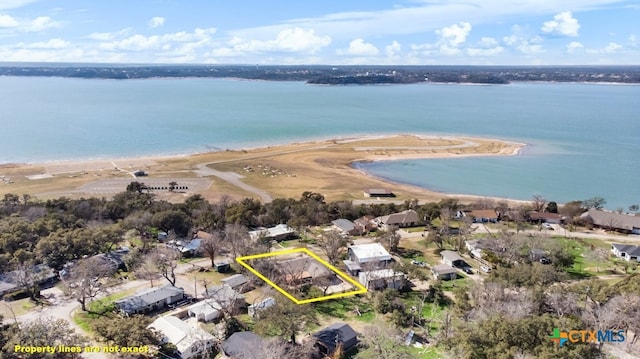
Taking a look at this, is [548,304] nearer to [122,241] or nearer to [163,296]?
[163,296]

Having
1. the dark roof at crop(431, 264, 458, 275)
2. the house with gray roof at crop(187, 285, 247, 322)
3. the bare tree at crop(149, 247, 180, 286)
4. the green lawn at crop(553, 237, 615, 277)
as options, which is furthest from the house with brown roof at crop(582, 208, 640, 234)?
the bare tree at crop(149, 247, 180, 286)

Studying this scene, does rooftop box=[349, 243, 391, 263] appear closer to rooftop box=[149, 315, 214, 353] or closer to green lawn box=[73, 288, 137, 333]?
rooftop box=[149, 315, 214, 353]

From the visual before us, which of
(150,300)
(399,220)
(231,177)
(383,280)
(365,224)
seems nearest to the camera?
(150,300)

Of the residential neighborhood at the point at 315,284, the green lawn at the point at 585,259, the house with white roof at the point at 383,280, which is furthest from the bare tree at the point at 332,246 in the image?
the green lawn at the point at 585,259

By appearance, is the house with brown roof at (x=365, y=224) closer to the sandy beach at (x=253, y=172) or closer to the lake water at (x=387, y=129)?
the sandy beach at (x=253, y=172)

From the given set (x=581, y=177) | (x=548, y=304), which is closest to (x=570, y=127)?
(x=581, y=177)

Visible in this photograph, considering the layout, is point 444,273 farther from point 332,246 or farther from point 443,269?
point 332,246

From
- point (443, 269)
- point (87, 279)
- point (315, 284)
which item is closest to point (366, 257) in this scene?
point (315, 284)
